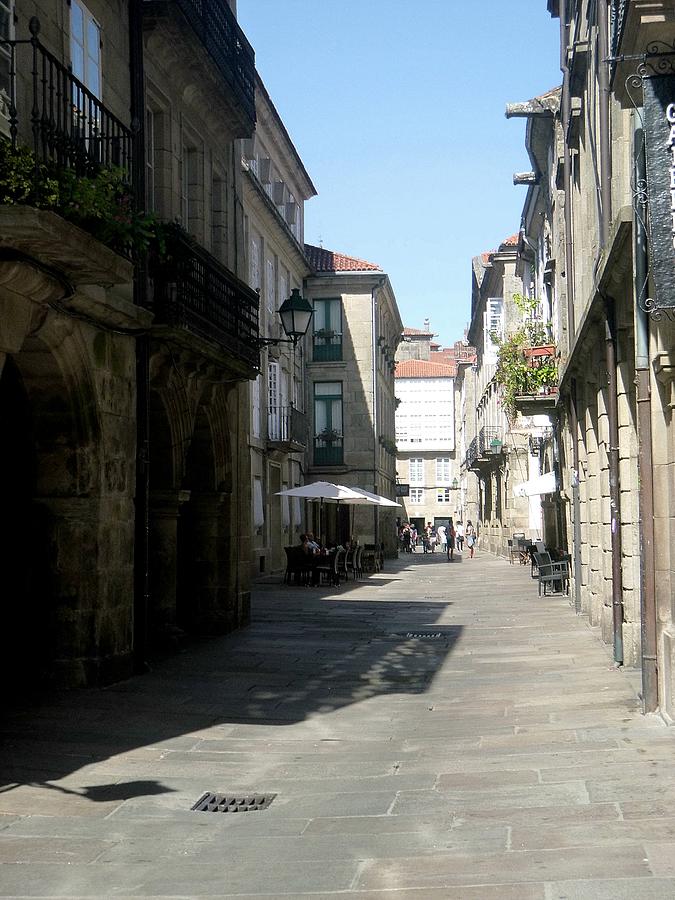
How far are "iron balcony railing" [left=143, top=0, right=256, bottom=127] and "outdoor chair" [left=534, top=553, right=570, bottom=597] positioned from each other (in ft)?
35.3

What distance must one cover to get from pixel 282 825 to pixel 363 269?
38978mm

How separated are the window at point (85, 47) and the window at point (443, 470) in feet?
261

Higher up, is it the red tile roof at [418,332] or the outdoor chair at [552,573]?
the red tile roof at [418,332]

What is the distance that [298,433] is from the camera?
125 ft

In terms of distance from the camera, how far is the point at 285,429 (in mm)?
36500

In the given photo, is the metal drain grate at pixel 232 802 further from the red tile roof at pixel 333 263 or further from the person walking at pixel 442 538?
the person walking at pixel 442 538

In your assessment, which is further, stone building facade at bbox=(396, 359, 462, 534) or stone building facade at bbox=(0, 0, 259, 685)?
stone building facade at bbox=(396, 359, 462, 534)

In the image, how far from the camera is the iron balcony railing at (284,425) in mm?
35312

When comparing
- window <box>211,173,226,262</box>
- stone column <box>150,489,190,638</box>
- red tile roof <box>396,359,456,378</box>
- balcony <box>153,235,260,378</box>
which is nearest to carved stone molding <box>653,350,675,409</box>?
balcony <box>153,235,260,378</box>

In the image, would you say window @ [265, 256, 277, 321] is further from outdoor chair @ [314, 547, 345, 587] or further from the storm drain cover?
the storm drain cover

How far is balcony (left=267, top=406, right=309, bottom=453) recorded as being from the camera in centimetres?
3497

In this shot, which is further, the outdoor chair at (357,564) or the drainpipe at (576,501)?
the outdoor chair at (357,564)

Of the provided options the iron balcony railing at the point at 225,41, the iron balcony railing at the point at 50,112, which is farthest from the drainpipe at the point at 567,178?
the iron balcony railing at the point at 50,112

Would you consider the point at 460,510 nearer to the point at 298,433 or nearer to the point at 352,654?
the point at 298,433
